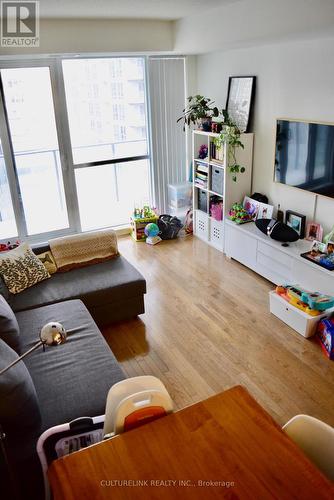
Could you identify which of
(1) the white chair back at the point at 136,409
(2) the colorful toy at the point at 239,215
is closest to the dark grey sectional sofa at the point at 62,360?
(1) the white chair back at the point at 136,409

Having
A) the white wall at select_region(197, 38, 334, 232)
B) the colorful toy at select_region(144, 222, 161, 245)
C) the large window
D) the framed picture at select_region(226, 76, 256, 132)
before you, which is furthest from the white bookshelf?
the large window

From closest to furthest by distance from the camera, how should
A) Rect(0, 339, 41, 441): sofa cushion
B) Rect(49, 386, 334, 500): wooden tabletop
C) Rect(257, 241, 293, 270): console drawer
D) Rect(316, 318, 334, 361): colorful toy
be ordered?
Rect(49, 386, 334, 500): wooden tabletop → Rect(0, 339, 41, 441): sofa cushion → Rect(316, 318, 334, 361): colorful toy → Rect(257, 241, 293, 270): console drawer

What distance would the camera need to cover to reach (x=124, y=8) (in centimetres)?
354

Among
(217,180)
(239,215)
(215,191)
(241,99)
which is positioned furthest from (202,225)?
(241,99)

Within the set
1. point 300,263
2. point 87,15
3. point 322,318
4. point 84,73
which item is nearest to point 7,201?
point 84,73

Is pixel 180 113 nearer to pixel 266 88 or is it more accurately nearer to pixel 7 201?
pixel 266 88

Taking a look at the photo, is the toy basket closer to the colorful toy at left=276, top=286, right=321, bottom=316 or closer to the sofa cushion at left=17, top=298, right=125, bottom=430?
the colorful toy at left=276, top=286, right=321, bottom=316

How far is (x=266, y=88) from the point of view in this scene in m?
4.07

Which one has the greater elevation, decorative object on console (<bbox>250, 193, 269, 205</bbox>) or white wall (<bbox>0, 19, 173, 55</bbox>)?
white wall (<bbox>0, 19, 173, 55</bbox>)

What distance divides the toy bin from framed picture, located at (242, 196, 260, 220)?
113 cm

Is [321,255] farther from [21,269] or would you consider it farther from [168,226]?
[21,269]

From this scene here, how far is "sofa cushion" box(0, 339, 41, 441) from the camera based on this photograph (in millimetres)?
1720

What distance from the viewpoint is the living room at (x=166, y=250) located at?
1.29m

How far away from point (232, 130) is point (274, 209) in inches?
36.9
